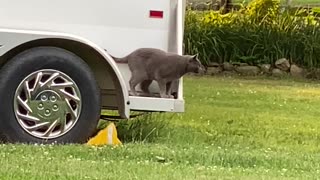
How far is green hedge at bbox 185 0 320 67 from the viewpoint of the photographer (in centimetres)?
1809

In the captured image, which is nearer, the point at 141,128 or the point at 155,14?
the point at 155,14

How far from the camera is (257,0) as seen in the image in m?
19.1

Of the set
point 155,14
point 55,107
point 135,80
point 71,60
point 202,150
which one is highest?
point 155,14

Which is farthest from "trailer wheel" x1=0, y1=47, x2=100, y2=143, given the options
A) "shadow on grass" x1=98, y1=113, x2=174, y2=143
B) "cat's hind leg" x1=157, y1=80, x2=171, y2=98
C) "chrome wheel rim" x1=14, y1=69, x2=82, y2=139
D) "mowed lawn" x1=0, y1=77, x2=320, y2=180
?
"shadow on grass" x1=98, y1=113, x2=174, y2=143

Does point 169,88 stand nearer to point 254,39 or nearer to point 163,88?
point 163,88

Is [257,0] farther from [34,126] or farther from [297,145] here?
[34,126]

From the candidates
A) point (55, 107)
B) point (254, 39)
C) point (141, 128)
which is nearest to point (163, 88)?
point (141, 128)

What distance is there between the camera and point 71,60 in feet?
24.3

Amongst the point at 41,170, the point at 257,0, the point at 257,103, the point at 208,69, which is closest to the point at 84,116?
the point at 41,170

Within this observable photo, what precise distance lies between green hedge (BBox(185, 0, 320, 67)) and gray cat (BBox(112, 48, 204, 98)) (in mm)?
10023

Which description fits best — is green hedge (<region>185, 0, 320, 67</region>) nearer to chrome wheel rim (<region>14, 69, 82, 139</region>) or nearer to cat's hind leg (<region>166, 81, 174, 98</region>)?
cat's hind leg (<region>166, 81, 174, 98</region>)

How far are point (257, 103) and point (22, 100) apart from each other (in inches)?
229

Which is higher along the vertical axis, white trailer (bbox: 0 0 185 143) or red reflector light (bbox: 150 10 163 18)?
red reflector light (bbox: 150 10 163 18)

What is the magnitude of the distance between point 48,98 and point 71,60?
1.39 ft
